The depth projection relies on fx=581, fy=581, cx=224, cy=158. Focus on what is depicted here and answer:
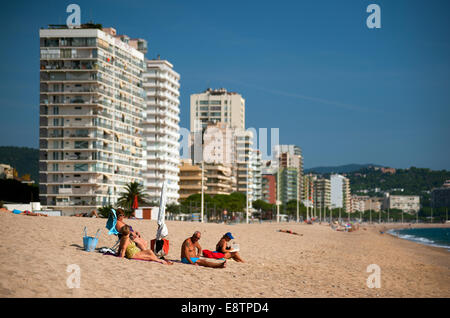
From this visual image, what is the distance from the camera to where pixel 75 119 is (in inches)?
2820

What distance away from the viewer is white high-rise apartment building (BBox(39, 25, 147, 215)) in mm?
70438

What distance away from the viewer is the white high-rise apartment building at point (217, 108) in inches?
6334

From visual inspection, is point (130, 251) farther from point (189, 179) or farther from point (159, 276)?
point (189, 179)

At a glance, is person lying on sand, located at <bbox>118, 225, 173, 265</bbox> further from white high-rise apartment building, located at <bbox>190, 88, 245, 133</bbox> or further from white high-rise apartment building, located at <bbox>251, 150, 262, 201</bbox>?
white high-rise apartment building, located at <bbox>190, 88, 245, 133</bbox>

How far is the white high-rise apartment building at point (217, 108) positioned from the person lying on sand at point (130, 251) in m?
144

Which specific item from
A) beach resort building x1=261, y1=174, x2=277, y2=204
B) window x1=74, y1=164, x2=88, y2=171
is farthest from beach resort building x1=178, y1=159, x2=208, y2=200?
beach resort building x1=261, y1=174, x2=277, y2=204

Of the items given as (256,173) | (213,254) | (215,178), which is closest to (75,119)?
(215,178)

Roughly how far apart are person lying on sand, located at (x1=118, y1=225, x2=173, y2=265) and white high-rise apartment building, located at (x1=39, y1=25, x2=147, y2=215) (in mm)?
55658

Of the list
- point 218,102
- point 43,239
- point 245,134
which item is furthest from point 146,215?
point 218,102

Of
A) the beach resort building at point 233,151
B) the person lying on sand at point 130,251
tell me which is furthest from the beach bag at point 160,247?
the beach resort building at point 233,151

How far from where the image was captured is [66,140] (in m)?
71.4

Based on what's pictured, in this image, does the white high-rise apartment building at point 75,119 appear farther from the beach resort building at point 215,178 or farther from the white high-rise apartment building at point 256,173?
the white high-rise apartment building at point 256,173

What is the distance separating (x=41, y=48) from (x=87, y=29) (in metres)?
6.15
